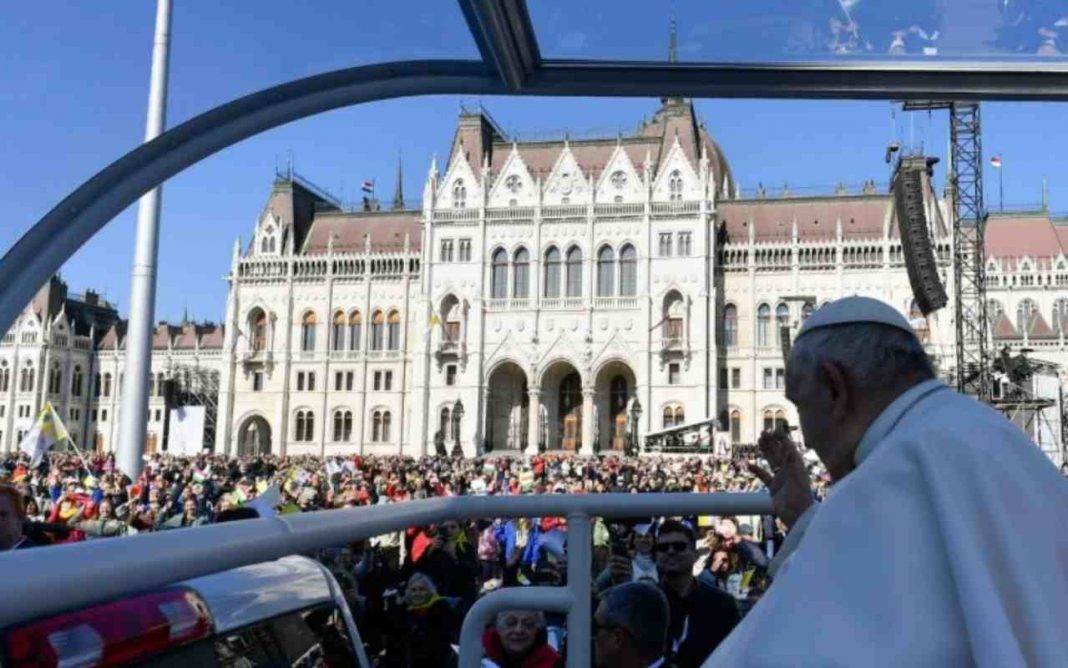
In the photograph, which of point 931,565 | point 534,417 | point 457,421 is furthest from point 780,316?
point 931,565

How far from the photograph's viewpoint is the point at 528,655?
8.30ft

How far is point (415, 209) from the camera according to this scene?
57.3 meters

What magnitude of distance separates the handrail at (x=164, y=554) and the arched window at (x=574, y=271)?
4619cm

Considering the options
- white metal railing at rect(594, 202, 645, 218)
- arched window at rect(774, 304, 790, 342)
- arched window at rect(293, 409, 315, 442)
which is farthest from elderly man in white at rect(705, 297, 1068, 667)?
arched window at rect(293, 409, 315, 442)

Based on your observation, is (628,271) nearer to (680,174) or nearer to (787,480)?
(680,174)

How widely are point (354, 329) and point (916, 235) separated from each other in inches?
1305

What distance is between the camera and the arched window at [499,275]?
48.6m

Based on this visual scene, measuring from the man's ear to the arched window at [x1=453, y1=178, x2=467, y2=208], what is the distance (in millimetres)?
49254

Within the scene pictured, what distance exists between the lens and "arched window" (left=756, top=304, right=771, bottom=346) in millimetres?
47469

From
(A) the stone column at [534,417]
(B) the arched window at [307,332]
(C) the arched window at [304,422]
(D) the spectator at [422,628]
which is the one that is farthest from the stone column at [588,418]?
(D) the spectator at [422,628]

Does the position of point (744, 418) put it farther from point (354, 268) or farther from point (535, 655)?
point (535, 655)

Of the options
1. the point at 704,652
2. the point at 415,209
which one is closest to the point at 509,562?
the point at 704,652

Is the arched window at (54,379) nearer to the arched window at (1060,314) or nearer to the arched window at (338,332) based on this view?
the arched window at (338,332)

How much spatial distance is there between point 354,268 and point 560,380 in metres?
13.9
